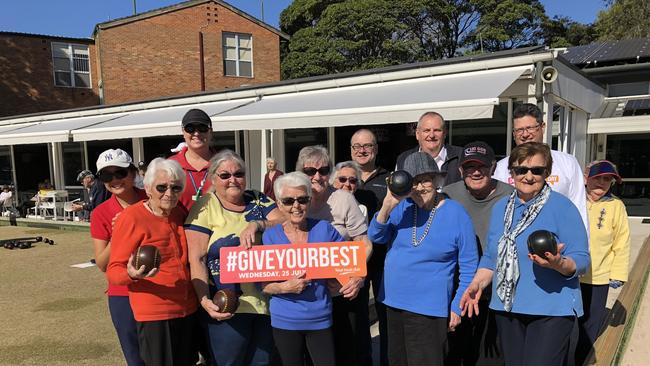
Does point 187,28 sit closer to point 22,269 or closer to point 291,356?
point 22,269

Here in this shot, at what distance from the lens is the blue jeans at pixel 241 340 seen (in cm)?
222

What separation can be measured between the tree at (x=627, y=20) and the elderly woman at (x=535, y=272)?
27.3m

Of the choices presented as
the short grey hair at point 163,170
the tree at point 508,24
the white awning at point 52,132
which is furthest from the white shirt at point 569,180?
the tree at point 508,24

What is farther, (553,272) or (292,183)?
(292,183)

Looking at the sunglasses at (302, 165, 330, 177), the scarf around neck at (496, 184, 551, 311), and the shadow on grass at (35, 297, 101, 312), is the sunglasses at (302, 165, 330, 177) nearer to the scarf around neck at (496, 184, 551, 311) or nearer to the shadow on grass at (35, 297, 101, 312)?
the scarf around neck at (496, 184, 551, 311)

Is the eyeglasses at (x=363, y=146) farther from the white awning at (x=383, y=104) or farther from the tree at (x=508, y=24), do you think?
the tree at (x=508, y=24)

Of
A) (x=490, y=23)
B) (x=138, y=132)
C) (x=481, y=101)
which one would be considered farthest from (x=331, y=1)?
Result: (x=481, y=101)

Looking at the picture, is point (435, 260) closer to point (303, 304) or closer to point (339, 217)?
point (339, 217)

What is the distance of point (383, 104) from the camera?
6109 mm

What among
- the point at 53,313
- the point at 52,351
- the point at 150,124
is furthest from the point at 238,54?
the point at 52,351

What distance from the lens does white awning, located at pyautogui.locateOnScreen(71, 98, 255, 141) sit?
8695mm

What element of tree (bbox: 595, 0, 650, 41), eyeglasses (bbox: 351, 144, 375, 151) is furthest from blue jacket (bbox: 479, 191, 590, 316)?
tree (bbox: 595, 0, 650, 41)

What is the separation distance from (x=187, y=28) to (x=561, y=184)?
21.3 m

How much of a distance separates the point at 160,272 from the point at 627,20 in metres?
29.5
